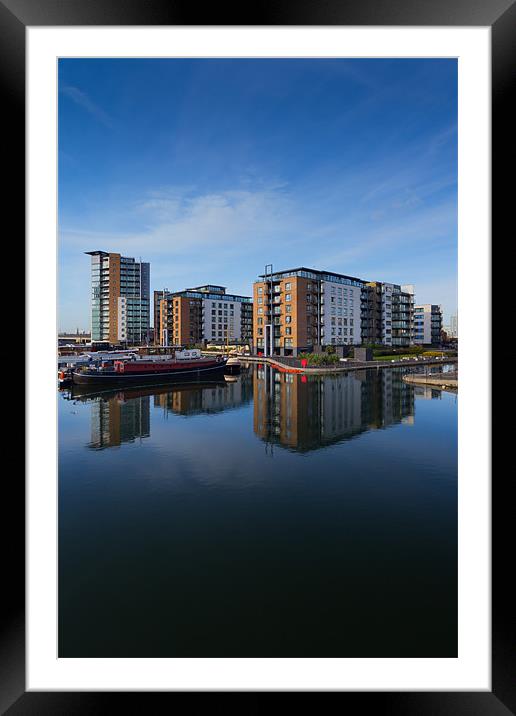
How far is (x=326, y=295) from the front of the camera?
46719 millimetres

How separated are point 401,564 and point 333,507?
1829mm

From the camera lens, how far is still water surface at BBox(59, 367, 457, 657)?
3.72m

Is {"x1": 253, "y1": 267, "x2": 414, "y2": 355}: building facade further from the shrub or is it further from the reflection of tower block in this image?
the shrub

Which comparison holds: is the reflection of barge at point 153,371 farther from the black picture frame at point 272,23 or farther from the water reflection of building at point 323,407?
the black picture frame at point 272,23

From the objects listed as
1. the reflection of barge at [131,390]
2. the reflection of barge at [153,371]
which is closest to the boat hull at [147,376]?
the reflection of barge at [153,371]

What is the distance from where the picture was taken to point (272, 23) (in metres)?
2.21

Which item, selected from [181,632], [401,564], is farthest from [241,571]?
[401,564]

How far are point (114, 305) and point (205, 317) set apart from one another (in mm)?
19460

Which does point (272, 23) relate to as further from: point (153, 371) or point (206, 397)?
point (153, 371)

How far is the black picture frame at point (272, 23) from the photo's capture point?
2.11m

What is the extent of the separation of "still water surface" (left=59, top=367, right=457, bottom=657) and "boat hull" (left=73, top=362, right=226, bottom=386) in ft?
44.4

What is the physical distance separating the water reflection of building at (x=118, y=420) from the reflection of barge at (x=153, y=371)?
3767 millimetres

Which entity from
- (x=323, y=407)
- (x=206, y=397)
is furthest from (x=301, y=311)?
(x=323, y=407)
